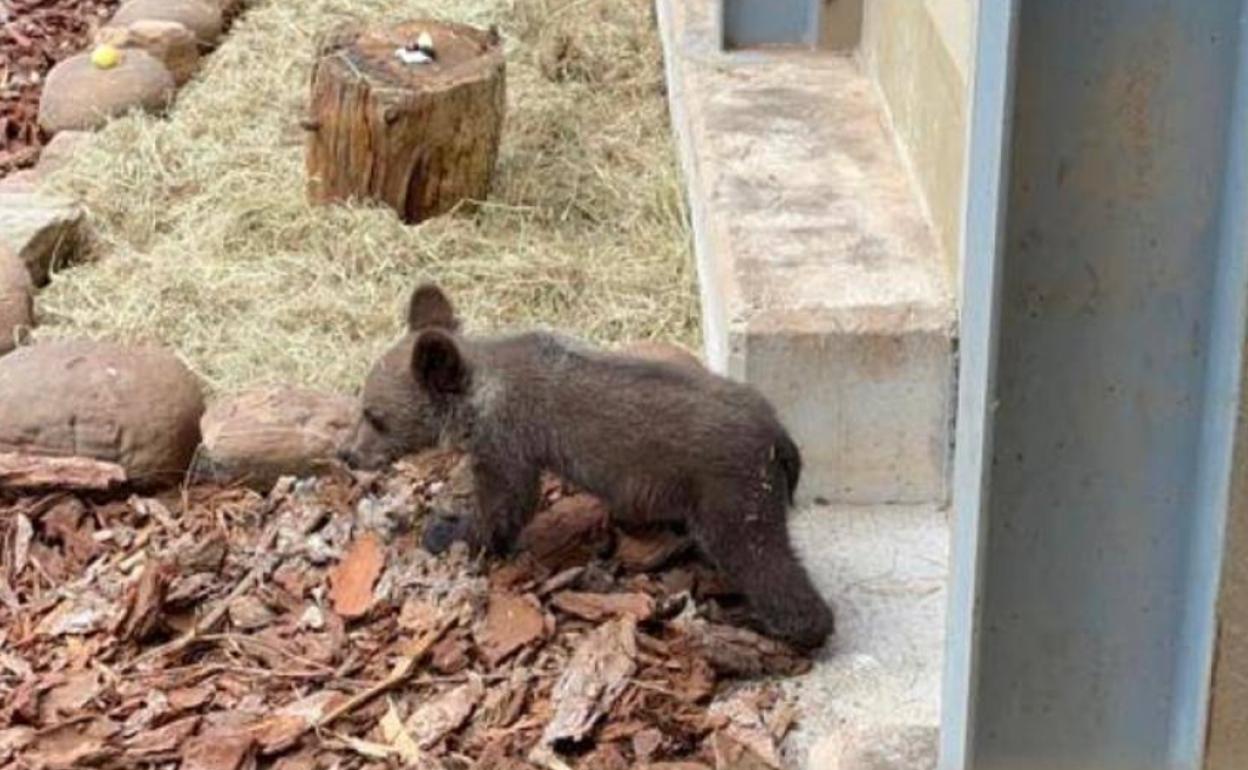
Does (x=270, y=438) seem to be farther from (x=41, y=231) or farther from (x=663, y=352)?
(x=41, y=231)

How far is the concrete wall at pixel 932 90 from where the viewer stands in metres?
5.20

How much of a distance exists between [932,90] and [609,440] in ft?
5.17

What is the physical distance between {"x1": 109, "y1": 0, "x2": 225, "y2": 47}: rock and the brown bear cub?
4.29m

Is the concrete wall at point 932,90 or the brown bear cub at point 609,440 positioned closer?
the brown bear cub at point 609,440

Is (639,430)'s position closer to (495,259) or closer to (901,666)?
(901,666)

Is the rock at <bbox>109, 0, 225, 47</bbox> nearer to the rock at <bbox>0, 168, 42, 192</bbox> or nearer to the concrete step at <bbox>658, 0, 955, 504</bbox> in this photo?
the rock at <bbox>0, 168, 42, 192</bbox>

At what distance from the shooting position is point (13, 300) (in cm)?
600

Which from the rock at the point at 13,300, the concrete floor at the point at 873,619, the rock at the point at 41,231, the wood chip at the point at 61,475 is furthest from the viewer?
the rock at the point at 41,231

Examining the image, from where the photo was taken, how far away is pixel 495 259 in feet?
21.2

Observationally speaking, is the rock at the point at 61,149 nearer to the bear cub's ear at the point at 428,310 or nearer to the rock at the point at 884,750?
the bear cub's ear at the point at 428,310

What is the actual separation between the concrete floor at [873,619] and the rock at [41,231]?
100 inches

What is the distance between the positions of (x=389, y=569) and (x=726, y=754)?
0.96 metres

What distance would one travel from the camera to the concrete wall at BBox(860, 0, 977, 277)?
5195mm

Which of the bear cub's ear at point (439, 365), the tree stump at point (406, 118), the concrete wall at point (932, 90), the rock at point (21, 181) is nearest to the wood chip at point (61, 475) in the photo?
the bear cub's ear at point (439, 365)
